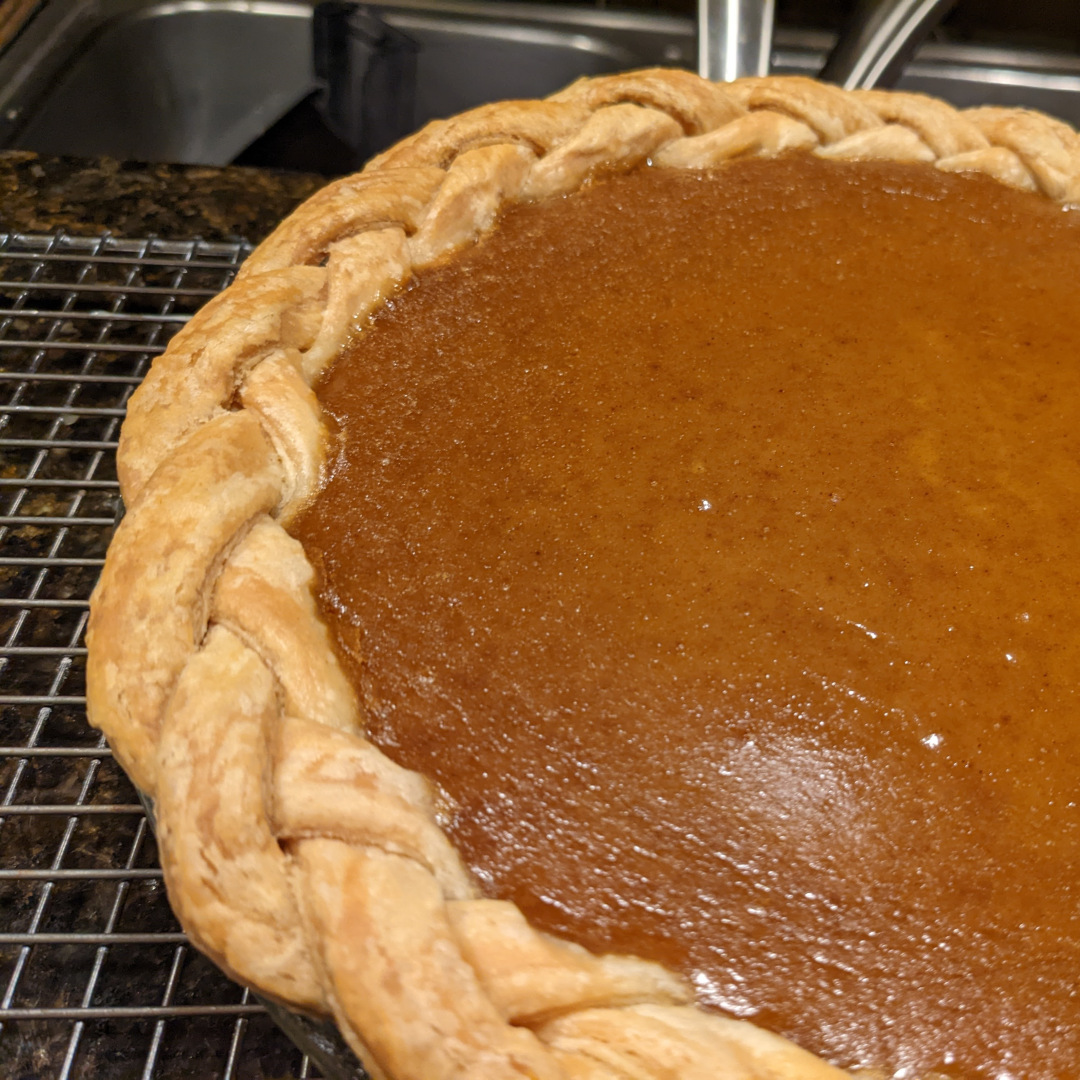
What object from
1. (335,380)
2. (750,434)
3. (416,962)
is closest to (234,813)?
(416,962)

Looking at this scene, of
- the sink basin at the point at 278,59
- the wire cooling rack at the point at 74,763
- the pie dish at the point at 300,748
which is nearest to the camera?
the pie dish at the point at 300,748

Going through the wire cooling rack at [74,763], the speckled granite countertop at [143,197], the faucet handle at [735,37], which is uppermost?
the faucet handle at [735,37]

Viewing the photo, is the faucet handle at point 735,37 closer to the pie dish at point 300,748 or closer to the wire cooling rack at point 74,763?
the pie dish at point 300,748

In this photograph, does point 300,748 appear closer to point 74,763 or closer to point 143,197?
point 74,763

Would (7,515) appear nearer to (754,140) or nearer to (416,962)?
(416,962)

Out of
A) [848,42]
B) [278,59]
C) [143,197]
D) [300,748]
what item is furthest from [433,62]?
[300,748]

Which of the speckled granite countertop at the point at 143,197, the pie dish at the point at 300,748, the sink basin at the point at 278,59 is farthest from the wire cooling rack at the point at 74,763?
the sink basin at the point at 278,59
